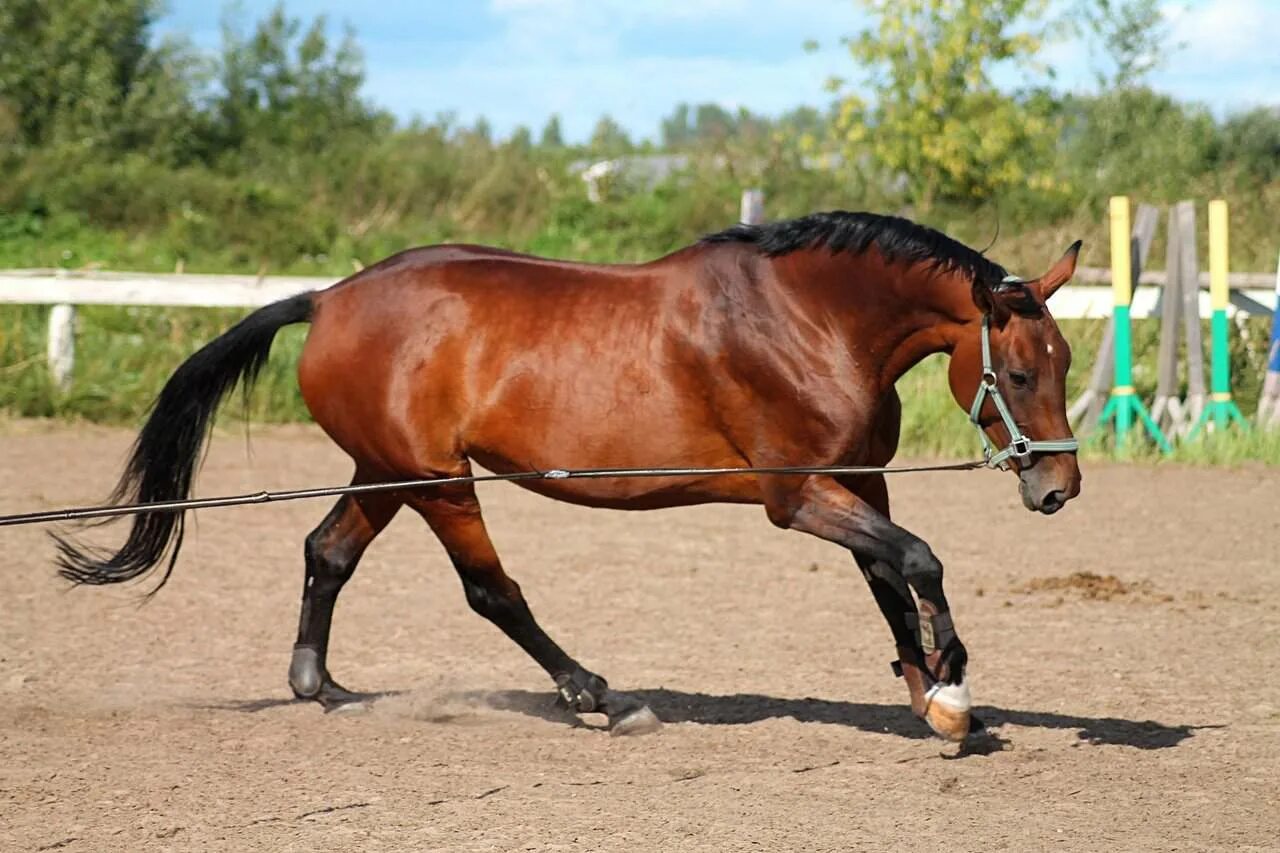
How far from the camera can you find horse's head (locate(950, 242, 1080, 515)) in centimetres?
487

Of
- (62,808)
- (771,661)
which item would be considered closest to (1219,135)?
(771,661)

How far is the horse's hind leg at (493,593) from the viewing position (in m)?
5.66

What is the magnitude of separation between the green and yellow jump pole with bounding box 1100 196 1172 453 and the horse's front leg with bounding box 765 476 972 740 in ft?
23.2

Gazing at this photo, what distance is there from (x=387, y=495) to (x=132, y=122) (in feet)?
76.0

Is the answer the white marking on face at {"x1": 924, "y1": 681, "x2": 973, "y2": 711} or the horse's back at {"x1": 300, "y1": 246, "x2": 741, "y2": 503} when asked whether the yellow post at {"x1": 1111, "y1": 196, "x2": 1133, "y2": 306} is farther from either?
the white marking on face at {"x1": 924, "y1": 681, "x2": 973, "y2": 711}

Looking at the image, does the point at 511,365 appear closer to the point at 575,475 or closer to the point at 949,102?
the point at 575,475

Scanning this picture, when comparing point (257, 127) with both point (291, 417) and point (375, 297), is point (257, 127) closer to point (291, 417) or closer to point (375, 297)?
point (291, 417)

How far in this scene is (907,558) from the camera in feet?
16.3

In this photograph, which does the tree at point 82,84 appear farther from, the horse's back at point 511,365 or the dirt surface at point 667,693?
the horse's back at point 511,365

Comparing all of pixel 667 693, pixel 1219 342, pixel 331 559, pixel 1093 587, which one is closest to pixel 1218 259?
pixel 1219 342

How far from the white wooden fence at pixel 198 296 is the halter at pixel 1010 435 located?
312 inches

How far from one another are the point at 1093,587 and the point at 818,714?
2.67 metres

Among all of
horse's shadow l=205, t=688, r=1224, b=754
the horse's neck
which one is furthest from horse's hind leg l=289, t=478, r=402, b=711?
the horse's neck

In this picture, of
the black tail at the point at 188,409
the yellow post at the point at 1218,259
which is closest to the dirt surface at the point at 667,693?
the black tail at the point at 188,409
